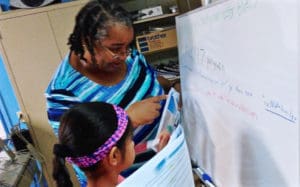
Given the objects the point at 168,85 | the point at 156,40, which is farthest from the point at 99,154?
the point at 156,40

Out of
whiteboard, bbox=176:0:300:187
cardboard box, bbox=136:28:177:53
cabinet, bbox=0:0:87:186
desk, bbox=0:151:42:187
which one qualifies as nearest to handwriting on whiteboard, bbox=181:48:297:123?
whiteboard, bbox=176:0:300:187

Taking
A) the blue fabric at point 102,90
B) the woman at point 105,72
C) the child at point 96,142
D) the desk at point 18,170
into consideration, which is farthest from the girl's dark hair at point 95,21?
the desk at point 18,170

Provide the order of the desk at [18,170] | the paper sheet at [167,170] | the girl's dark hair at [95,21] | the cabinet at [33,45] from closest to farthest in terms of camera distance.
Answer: the paper sheet at [167,170] < the girl's dark hair at [95,21] < the desk at [18,170] < the cabinet at [33,45]

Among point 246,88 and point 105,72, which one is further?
point 105,72

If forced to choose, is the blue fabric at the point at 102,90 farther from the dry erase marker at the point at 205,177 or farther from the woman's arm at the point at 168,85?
the dry erase marker at the point at 205,177

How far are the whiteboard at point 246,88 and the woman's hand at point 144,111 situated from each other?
20 cm

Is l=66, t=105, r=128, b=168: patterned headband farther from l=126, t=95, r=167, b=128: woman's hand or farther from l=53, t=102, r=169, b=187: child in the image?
l=126, t=95, r=167, b=128: woman's hand

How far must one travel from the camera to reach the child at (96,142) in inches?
36.6

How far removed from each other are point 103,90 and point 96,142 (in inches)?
23.4

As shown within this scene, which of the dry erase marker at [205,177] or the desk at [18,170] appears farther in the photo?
the desk at [18,170]

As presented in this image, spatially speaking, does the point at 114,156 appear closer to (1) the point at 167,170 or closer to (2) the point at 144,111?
(1) the point at 167,170

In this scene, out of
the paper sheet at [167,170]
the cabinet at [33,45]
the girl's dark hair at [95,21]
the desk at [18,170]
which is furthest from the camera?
the cabinet at [33,45]

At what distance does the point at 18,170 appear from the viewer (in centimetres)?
164

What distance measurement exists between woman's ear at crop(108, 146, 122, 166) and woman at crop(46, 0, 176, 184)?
51 cm
